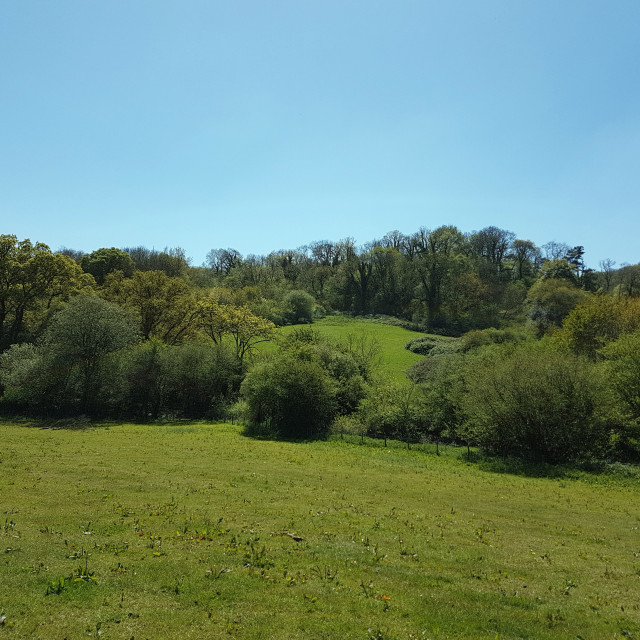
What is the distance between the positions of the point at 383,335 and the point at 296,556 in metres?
69.5

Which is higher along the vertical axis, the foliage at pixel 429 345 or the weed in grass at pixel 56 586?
the foliage at pixel 429 345

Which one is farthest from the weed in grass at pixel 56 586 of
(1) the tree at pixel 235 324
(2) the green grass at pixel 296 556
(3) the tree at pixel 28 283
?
(3) the tree at pixel 28 283

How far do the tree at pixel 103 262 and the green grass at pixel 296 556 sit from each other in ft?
200

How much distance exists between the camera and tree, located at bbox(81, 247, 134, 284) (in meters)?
75.2

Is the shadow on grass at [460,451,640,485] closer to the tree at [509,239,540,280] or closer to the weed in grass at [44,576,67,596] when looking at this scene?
the weed in grass at [44,576,67,596]

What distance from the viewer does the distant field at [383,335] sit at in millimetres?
60300

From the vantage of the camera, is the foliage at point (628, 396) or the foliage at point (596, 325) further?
the foliage at point (596, 325)

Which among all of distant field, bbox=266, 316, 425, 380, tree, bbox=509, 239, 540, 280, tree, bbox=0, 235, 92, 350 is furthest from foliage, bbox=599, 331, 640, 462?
tree, bbox=509, 239, 540, 280

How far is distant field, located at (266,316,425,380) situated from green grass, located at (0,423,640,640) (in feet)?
121

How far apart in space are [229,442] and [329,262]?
87.0 meters

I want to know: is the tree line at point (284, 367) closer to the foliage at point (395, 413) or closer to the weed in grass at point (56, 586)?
the foliage at point (395, 413)

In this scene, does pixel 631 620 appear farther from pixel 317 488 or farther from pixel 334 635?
pixel 317 488

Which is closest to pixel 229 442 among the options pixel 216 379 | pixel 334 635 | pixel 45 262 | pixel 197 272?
pixel 216 379

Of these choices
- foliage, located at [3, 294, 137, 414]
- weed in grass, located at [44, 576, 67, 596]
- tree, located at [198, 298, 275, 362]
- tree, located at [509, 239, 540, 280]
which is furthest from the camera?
tree, located at [509, 239, 540, 280]
